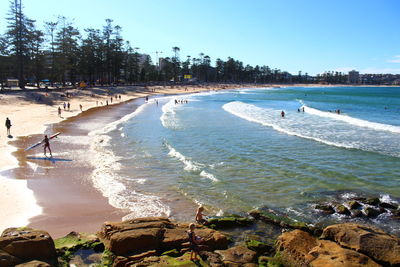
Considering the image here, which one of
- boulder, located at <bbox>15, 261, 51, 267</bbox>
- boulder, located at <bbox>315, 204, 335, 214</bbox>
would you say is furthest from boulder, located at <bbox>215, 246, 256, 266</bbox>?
boulder, located at <bbox>315, 204, 335, 214</bbox>

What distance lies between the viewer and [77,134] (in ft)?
91.5

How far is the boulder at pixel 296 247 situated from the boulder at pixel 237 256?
2.71 ft

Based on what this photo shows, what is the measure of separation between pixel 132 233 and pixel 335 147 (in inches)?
719

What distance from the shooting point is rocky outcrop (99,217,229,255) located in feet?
28.7

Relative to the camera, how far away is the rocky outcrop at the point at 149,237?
28.7 ft

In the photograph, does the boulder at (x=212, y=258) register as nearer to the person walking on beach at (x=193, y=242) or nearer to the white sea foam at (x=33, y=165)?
the person walking on beach at (x=193, y=242)

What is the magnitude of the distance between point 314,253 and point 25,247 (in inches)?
281

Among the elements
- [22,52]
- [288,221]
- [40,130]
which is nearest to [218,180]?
[288,221]

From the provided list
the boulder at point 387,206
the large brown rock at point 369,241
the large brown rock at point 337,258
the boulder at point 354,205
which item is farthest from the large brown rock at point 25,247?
the boulder at point 387,206

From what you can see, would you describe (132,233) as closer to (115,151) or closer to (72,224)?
(72,224)

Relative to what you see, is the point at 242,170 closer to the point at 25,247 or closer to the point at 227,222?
the point at 227,222

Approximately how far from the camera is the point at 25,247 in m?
7.81

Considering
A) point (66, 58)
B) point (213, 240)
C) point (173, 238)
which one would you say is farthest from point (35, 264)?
point (66, 58)

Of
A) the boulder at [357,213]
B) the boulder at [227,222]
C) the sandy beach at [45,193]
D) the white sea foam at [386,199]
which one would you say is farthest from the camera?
the white sea foam at [386,199]
